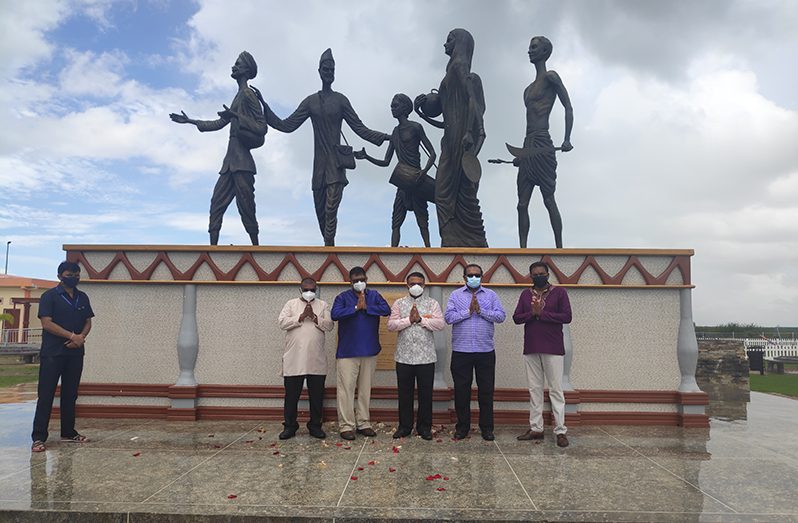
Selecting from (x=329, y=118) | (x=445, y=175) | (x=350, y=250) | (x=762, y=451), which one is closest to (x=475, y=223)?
(x=445, y=175)

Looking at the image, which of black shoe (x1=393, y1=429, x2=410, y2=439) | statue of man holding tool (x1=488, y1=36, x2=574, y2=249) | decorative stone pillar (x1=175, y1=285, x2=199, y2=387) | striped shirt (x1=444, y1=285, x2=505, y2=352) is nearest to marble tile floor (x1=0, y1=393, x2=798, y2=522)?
black shoe (x1=393, y1=429, x2=410, y2=439)

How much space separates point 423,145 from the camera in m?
8.45

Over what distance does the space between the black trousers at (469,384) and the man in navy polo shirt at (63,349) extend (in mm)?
3776

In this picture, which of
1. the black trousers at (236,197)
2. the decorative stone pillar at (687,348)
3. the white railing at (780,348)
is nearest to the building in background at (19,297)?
the black trousers at (236,197)

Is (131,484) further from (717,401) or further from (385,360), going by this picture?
(717,401)

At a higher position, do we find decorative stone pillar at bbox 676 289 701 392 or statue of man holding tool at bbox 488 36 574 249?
statue of man holding tool at bbox 488 36 574 249

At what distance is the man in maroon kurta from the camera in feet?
18.1

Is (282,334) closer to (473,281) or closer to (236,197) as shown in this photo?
(236,197)

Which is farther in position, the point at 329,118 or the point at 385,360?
the point at 329,118

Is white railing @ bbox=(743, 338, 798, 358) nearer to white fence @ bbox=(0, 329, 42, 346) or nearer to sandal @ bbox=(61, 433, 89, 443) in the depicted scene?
sandal @ bbox=(61, 433, 89, 443)

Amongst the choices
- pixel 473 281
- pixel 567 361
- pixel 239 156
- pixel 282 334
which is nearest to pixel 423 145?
pixel 239 156

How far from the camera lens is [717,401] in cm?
912

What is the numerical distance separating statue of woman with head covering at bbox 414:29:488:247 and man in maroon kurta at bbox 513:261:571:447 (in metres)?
2.47

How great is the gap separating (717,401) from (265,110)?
28.6 ft
